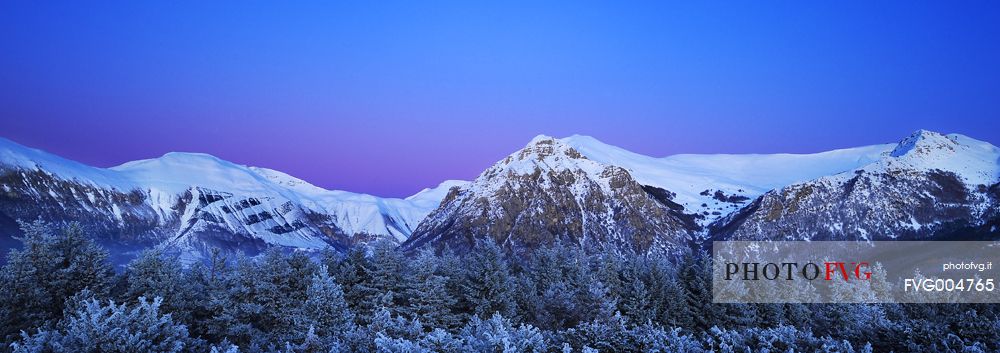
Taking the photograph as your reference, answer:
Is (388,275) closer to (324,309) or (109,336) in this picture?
(324,309)

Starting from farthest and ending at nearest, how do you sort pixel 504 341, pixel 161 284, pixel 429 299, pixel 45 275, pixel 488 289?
pixel 488 289
pixel 429 299
pixel 161 284
pixel 45 275
pixel 504 341

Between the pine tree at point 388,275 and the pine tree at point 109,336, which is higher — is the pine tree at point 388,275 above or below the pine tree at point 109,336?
above

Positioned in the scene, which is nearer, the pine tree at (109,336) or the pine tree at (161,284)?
the pine tree at (109,336)

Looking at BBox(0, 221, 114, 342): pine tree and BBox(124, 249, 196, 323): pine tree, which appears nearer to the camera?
BBox(0, 221, 114, 342): pine tree

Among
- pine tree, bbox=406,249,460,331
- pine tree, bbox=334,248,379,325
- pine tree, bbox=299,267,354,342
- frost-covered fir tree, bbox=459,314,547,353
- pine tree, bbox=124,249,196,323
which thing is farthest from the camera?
pine tree, bbox=334,248,379,325

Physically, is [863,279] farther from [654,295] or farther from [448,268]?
[448,268]

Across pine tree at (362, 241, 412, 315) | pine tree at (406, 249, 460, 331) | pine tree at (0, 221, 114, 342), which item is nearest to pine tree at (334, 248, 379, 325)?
pine tree at (362, 241, 412, 315)

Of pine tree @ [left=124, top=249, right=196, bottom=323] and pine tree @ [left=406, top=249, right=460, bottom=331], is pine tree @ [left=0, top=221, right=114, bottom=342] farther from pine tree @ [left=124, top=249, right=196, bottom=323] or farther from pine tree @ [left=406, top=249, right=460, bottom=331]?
pine tree @ [left=406, top=249, right=460, bottom=331]

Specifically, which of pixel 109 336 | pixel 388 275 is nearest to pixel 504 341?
pixel 109 336

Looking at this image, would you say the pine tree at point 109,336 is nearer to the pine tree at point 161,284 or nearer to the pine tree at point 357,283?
the pine tree at point 161,284

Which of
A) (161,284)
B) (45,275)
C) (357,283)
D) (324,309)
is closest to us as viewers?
(324,309)

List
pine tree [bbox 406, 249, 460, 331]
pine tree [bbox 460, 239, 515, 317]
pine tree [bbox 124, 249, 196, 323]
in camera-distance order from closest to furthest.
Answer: pine tree [bbox 124, 249, 196, 323] < pine tree [bbox 406, 249, 460, 331] < pine tree [bbox 460, 239, 515, 317]

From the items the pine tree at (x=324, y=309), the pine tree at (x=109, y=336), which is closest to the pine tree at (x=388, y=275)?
the pine tree at (x=324, y=309)

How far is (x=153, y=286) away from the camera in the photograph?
38.8 metres
